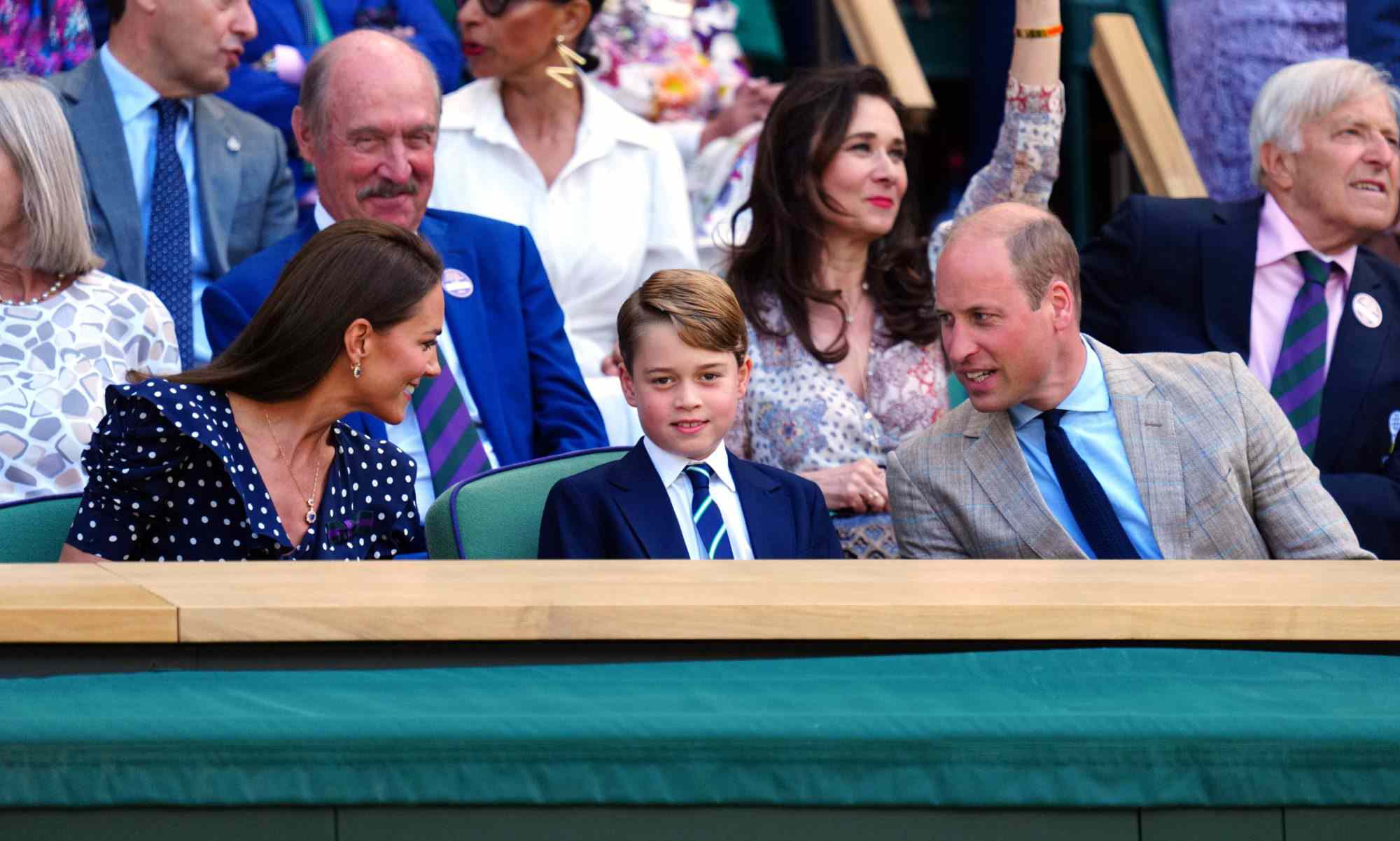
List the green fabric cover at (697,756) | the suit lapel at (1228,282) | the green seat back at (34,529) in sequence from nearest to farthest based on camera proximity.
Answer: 1. the green fabric cover at (697,756)
2. the green seat back at (34,529)
3. the suit lapel at (1228,282)

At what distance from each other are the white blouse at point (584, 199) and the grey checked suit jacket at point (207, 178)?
1.17 ft

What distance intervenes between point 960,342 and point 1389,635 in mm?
1108

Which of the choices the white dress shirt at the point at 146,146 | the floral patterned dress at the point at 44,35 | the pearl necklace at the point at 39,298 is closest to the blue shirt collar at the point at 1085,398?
the pearl necklace at the point at 39,298

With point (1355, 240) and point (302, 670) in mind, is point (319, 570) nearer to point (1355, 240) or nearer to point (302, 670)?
point (302, 670)

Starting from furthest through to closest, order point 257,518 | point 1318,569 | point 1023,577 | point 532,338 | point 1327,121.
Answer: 1. point 1327,121
2. point 532,338
3. point 257,518
4. point 1318,569
5. point 1023,577

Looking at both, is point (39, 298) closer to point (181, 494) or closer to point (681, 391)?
point (181, 494)

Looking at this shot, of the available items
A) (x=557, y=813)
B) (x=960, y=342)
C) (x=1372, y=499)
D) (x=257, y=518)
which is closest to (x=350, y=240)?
(x=257, y=518)

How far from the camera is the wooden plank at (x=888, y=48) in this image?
4496 mm

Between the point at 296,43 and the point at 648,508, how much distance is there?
2.18m

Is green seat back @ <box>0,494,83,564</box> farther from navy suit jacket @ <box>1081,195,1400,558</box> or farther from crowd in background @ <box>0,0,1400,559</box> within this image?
navy suit jacket @ <box>1081,195,1400,558</box>

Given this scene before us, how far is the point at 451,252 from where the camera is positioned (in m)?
3.21

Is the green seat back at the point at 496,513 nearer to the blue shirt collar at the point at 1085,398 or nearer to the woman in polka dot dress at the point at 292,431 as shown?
the woman in polka dot dress at the point at 292,431

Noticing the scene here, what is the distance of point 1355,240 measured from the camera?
3.53 m

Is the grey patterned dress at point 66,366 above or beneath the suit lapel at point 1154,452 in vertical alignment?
above
